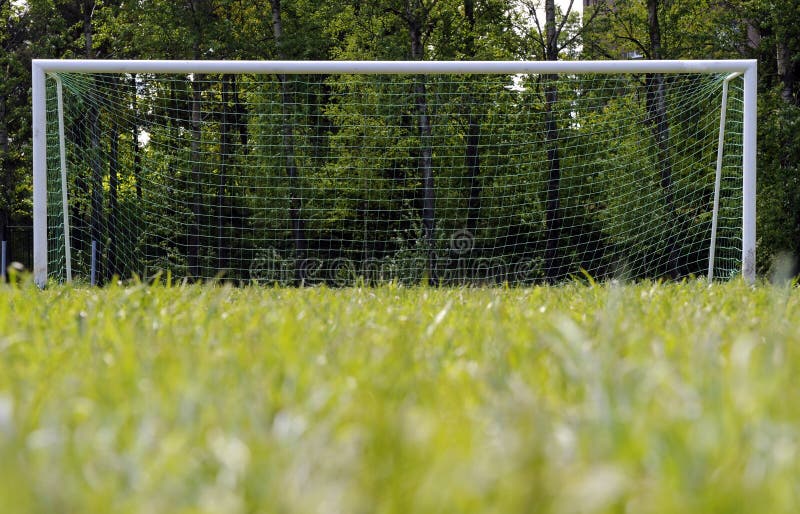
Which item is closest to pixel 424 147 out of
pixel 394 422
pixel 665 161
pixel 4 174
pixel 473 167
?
pixel 473 167

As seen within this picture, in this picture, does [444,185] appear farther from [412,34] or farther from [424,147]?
[412,34]

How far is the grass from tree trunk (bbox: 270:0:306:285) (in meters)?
9.78

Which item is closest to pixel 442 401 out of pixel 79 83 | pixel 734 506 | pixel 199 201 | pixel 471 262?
pixel 734 506

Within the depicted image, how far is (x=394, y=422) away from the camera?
0.81 meters

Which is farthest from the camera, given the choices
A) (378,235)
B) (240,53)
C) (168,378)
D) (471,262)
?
(240,53)

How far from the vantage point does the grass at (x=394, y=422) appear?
2.03 ft

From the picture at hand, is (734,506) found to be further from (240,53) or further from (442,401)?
(240,53)

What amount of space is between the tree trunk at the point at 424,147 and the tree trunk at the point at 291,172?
202 centimetres

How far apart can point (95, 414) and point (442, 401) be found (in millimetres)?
388

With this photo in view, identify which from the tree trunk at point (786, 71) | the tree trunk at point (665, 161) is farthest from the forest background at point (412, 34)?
the tree trunk at point (665, 161)

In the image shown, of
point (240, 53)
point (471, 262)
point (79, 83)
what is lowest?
point (471, 262)

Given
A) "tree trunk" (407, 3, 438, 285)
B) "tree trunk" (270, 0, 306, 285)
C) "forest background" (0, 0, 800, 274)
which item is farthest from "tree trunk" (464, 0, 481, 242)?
"forest background" (0, 0, 800, 274)

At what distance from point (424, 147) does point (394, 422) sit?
40.6 feet

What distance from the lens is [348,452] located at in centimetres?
71
